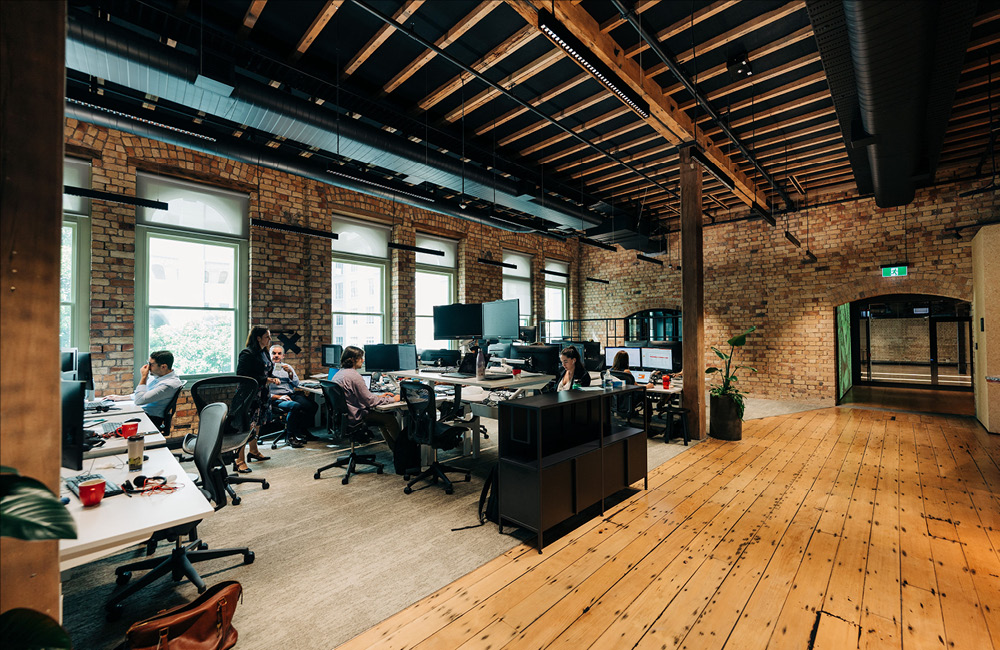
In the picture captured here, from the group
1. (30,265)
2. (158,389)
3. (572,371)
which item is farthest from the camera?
(572,371)

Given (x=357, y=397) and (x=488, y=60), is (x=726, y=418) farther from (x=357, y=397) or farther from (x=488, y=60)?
(x=488, y=60)

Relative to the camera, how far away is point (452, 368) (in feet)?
17.2

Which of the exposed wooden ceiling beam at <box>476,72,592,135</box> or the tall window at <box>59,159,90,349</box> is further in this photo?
the tall window at <box>59,159,90,349</box>

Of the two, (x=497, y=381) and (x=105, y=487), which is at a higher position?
(x=497, y=381)

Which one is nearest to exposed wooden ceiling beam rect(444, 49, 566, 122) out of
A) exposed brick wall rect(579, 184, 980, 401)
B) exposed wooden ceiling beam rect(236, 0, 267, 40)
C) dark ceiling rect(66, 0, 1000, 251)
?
dark ceiling rect(66, 0, 1000, 251)

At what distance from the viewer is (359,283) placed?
25.3 ft

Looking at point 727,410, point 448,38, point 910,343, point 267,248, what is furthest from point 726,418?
point 910,343

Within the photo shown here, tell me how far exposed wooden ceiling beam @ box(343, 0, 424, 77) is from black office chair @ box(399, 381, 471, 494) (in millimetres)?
3159

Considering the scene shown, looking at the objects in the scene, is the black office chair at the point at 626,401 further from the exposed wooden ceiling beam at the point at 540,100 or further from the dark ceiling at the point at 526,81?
the exposed wooden ceiling beam at the point at 540,100

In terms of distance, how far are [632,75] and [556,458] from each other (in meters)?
3.87

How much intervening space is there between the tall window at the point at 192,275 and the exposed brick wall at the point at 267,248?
0.15 meters

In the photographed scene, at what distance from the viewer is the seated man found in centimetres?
568

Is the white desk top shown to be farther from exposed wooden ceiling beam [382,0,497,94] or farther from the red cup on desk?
exposed wooden ceiling beam [382,0,497,94]

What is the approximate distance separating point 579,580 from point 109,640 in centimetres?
243
